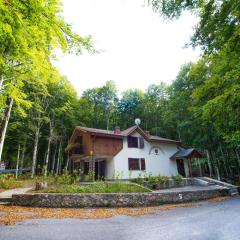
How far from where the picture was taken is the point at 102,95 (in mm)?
37750

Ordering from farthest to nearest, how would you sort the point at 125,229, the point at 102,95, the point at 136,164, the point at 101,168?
the point at 102,95, the point at 101,168, the point at 136,164, the point at 125,229

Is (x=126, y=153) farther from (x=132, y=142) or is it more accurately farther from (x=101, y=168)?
(x=101, y=168)

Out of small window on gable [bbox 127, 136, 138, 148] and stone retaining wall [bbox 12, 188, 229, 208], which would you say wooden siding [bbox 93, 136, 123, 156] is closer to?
small window on gable [bbox 127, 136, 138, 148]

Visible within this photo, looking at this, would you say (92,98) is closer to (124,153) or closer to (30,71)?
(124,153)

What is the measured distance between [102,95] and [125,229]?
3261 centimetres

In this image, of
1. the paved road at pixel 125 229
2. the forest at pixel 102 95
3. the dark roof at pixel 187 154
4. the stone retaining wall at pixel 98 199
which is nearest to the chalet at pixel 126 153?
the dark roof at pixel 187 154

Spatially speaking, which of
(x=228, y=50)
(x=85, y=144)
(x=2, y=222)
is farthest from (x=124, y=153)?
(x=228, y=50)

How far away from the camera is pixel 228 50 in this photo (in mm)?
5938

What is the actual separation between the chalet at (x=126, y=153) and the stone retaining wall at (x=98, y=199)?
7729mm

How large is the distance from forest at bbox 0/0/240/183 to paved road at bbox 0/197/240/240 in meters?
3.77

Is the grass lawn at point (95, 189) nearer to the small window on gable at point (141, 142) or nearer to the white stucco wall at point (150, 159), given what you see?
the white stucco wall at point (150, 159)

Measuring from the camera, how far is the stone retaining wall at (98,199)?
10084 millimetres

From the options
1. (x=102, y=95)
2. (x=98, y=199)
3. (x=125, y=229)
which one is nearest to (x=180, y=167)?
(x=98, y=199)

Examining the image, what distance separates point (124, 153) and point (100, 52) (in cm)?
1791
